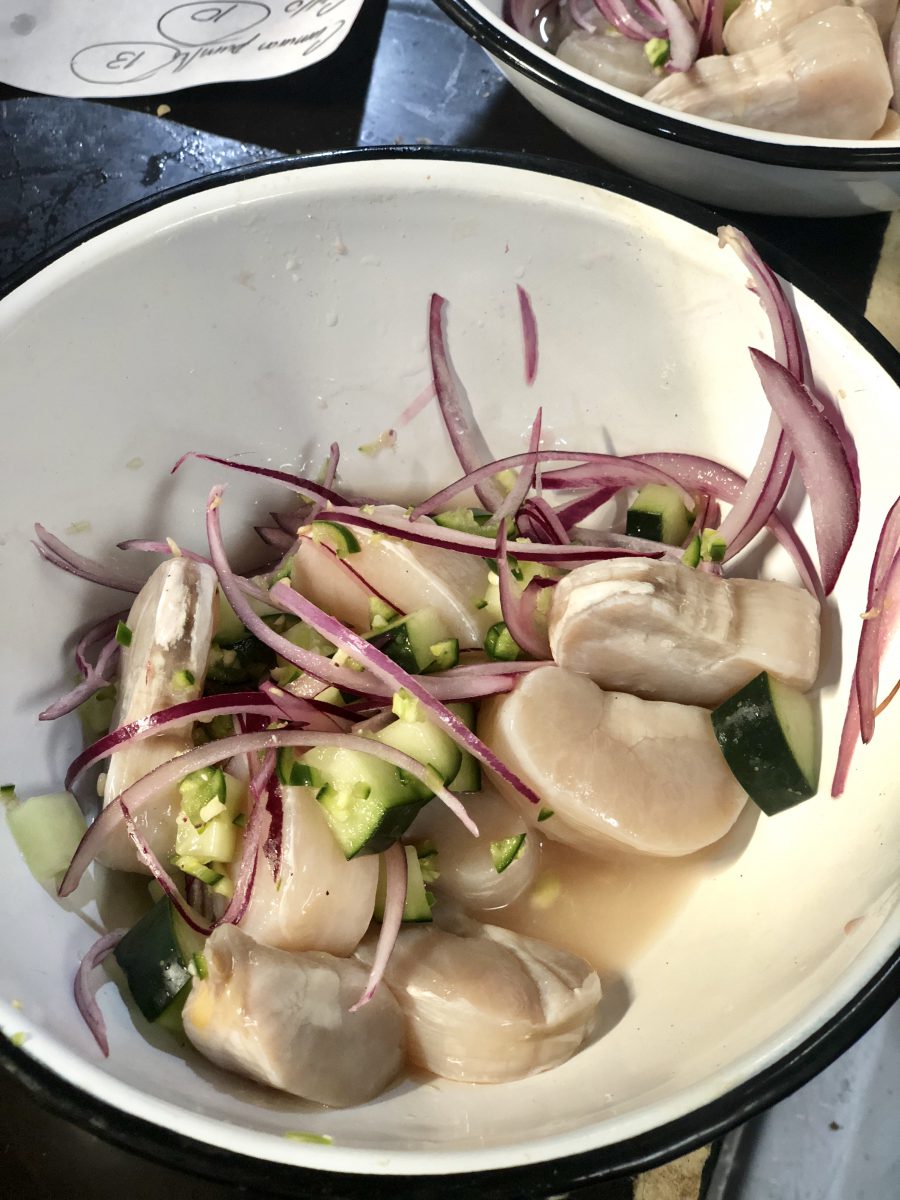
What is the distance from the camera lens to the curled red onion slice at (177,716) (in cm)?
99

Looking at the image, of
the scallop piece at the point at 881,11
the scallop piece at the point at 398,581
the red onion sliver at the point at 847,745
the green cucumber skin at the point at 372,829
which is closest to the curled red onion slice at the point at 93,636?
the scallop piece at the point at 398,581

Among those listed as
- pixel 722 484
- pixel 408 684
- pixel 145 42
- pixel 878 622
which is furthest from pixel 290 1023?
pixel 145 42

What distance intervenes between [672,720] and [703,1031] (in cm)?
30

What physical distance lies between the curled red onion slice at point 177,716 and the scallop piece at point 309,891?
107 mm

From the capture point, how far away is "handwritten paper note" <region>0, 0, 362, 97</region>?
Result: 1546mm

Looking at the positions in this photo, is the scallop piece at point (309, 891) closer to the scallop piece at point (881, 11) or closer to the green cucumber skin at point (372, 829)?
the green cucumber skin at point (372, 829)

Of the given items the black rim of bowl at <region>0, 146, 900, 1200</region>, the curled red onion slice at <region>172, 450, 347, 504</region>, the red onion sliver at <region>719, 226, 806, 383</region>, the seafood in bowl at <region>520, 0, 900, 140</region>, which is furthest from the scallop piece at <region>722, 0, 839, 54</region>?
the black rim of bowl at <region>0, 146, 900, 1200</region>

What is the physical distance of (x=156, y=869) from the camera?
0.97m

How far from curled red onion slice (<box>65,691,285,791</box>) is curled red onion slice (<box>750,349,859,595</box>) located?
0.61 meters

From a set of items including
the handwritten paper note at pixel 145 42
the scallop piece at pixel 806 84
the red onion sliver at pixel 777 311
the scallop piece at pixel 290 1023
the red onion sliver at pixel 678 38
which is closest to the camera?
the scallop piece at pixel 290 1023

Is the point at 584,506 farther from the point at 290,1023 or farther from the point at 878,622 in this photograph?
the point at 290,1023

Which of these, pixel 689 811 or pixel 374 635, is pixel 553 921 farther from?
pixel 374 635

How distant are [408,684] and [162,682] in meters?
0.25

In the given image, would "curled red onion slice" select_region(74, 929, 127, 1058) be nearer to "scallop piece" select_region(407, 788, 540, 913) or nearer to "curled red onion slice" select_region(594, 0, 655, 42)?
"scallop piece" select_region(407, 788, 540, 913)
